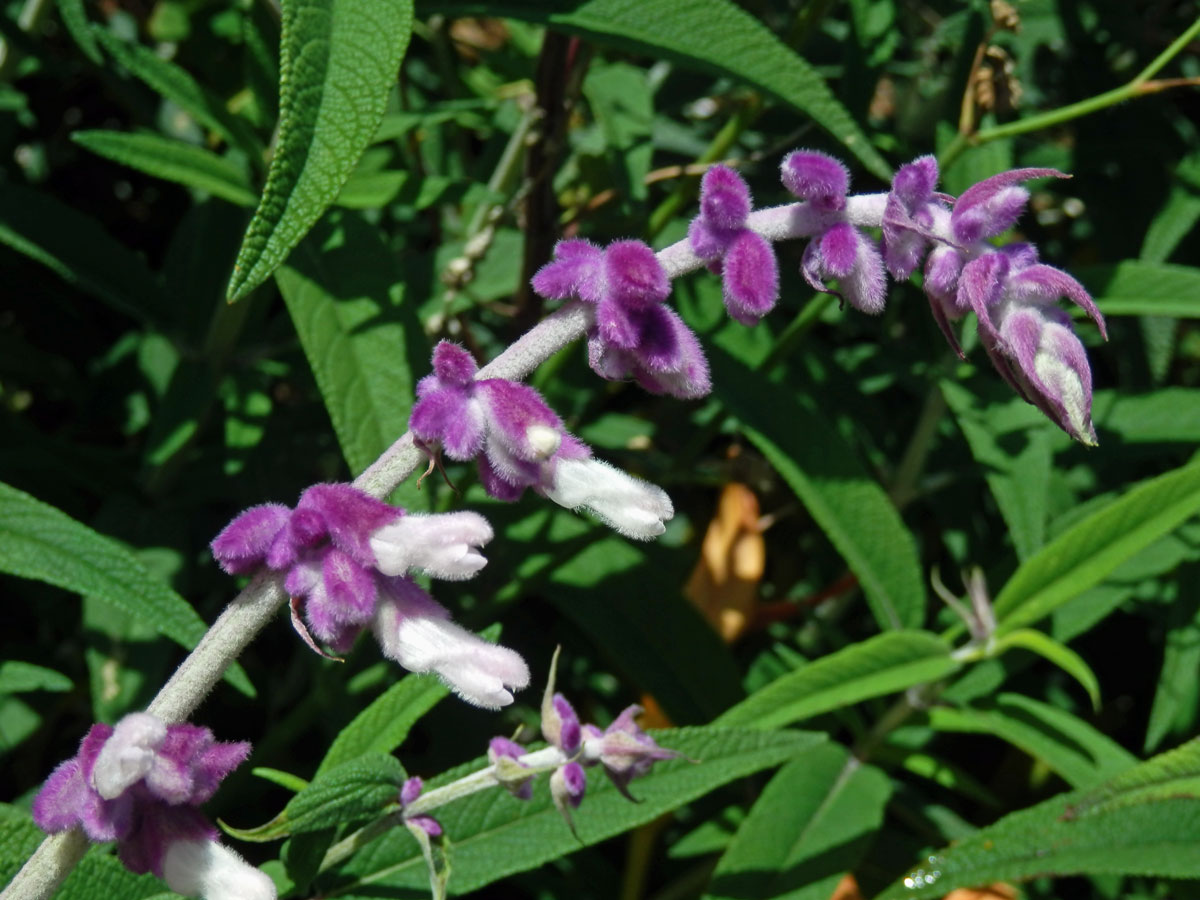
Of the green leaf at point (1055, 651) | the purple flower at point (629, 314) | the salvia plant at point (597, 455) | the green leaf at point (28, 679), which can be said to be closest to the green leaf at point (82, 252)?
the salvia plant at point (597, 455)

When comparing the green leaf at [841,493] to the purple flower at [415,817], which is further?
the green leaf at [841,493]

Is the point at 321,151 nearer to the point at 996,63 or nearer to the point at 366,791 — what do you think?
the point at 366,791

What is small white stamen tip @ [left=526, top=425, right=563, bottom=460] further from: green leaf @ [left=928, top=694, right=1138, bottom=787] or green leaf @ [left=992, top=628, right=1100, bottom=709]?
green leaf @ [left=928, top=694, right=1138, bottom=787]

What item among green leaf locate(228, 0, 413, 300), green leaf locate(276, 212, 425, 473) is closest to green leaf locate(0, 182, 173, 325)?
green leaf locate(276, 212, 425, 473)

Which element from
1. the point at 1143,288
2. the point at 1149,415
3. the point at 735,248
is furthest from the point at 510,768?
the point at 1149,415

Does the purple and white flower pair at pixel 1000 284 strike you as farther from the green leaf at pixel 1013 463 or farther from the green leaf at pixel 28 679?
the green leaf at pixel 28 679

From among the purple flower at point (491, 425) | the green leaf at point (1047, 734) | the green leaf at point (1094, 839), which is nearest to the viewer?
the purple flower at point (491, 425)

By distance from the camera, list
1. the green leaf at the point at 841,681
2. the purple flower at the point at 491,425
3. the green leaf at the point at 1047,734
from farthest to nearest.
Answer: the green leaf at the point at 1047,734, the green leaf at the point at 841,681, the purple flower at the point at 491,425

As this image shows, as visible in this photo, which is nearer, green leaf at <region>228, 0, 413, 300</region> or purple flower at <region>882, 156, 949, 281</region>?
purple flower at <region>882, 156, 949, 281</region>
